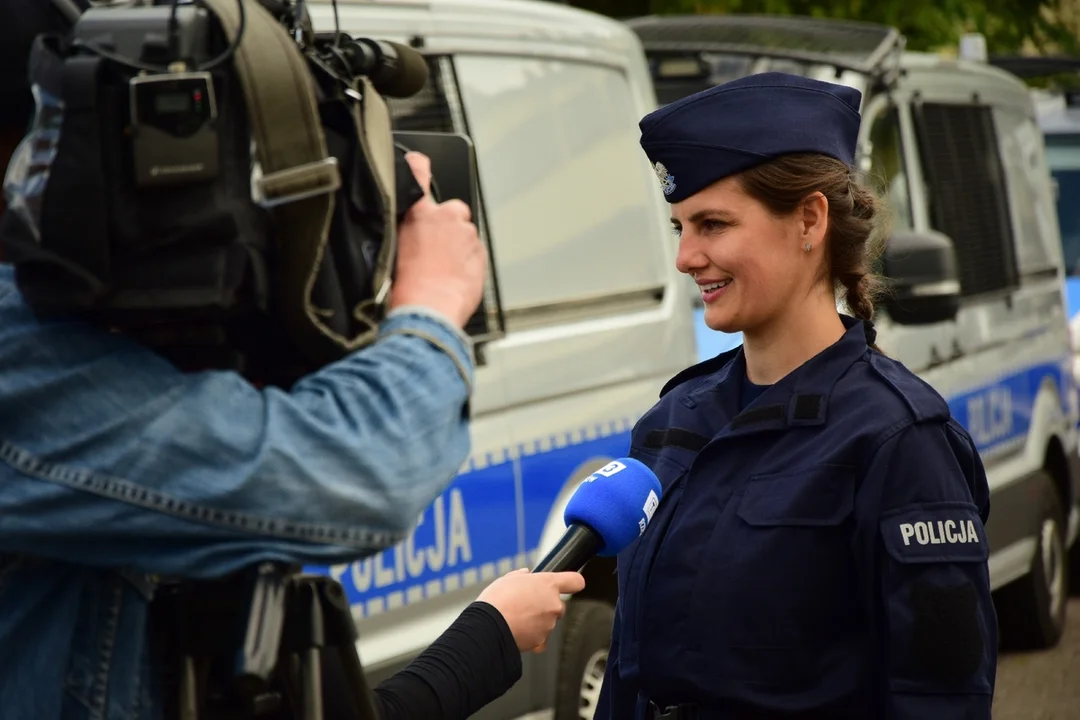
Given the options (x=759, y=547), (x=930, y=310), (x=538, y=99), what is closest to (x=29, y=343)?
(x=759, y=547)

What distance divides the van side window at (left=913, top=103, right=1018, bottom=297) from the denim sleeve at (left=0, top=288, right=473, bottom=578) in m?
5.89

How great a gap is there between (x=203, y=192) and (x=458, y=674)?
661 millimetres

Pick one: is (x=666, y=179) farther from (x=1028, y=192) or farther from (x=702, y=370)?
(x=1028, y=192)

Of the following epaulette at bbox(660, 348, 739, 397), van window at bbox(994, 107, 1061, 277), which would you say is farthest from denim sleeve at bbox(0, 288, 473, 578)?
van window at bbox(994, 107, 1061, 277)

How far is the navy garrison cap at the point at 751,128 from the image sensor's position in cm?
251

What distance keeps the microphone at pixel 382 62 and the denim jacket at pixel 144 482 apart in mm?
430

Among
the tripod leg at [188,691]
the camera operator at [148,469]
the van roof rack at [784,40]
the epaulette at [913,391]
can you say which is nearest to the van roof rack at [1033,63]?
the van roof rack at [784,40]

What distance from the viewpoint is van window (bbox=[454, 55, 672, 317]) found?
4.84 m

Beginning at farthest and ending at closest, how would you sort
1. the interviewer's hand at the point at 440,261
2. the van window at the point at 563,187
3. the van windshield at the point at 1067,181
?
the van windshield at the point at 1067,181, the van window at the point at 563,187, the interviewer's hand at the point at 440,261

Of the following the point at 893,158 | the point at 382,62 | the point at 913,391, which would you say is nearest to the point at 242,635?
the point at 382,62

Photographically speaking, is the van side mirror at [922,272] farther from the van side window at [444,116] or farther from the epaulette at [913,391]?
the epaulette at [913,391]

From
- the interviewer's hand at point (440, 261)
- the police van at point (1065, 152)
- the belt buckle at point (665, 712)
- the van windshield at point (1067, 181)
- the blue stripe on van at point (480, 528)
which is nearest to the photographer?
the interviewer's hand at point (440, 261)

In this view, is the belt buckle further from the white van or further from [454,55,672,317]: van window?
[454,55,672,317]: van window

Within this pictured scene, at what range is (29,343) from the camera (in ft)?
5.99
